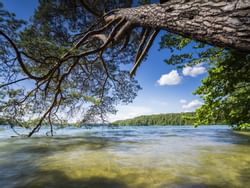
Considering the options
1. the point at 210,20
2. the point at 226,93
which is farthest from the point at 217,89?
the point at 210,20

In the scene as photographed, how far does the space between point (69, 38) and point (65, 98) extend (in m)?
2.01

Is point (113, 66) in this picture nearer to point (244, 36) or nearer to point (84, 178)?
point (84, 178)

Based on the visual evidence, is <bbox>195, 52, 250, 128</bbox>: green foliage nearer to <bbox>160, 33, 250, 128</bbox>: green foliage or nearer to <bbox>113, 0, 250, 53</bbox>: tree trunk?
<bbox>160, 33, 250, 128</bbox>: green foliage

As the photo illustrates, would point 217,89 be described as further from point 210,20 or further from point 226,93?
point 210,20

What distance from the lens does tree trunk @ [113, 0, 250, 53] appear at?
136cm

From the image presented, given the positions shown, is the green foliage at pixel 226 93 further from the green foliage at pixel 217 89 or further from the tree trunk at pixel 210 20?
the tree trunk at pixel 210 20

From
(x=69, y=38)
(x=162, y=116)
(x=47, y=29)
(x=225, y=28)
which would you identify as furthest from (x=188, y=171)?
(x=162, y=116)

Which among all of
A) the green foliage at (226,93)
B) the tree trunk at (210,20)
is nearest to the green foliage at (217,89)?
the green foliage at (226,93)

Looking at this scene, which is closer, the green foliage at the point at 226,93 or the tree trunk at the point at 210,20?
the tree trunk at the point at 210,20

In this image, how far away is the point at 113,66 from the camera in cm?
762

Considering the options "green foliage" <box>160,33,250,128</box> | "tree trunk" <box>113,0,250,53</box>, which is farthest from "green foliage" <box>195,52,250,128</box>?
"tree trunk" <box>113,0,250,53</box>

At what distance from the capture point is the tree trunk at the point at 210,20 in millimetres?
1358

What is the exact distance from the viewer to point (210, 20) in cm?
161

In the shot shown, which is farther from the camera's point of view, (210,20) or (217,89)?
(217,89)
